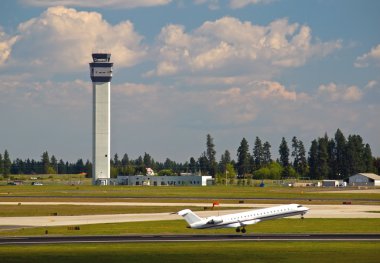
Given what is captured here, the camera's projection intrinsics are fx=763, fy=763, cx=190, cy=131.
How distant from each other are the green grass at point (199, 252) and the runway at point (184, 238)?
3536 millimetres

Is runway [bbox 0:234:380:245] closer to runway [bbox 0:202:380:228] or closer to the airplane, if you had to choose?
the airplane

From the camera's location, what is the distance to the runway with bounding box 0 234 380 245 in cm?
7869

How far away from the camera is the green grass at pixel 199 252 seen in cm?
6344

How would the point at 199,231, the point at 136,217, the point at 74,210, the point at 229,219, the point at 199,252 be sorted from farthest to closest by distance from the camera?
1. the point at 74,210
2. the point at 136,217
3. the point at 199,231
4. the point at 229,219
5. the point at 199,252

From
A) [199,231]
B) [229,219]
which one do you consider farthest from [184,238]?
[199,231]

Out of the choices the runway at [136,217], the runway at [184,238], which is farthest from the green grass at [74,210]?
the runway at [184,238]

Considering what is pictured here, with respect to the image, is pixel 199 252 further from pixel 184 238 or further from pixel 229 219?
pixel 229 219

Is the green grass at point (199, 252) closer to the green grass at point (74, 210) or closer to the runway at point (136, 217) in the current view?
the runway at point (136, 217)

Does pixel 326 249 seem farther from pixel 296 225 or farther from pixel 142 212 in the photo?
pixel 142 212

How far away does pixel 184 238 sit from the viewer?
81312mm

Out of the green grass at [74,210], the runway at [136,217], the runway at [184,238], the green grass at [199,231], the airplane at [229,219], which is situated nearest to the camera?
the runway at [184,238]

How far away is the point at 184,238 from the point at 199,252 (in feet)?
43.6

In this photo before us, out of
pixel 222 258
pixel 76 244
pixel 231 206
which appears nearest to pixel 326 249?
pixel 222 258

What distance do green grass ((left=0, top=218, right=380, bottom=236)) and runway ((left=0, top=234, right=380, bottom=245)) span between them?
4566 millimetres
